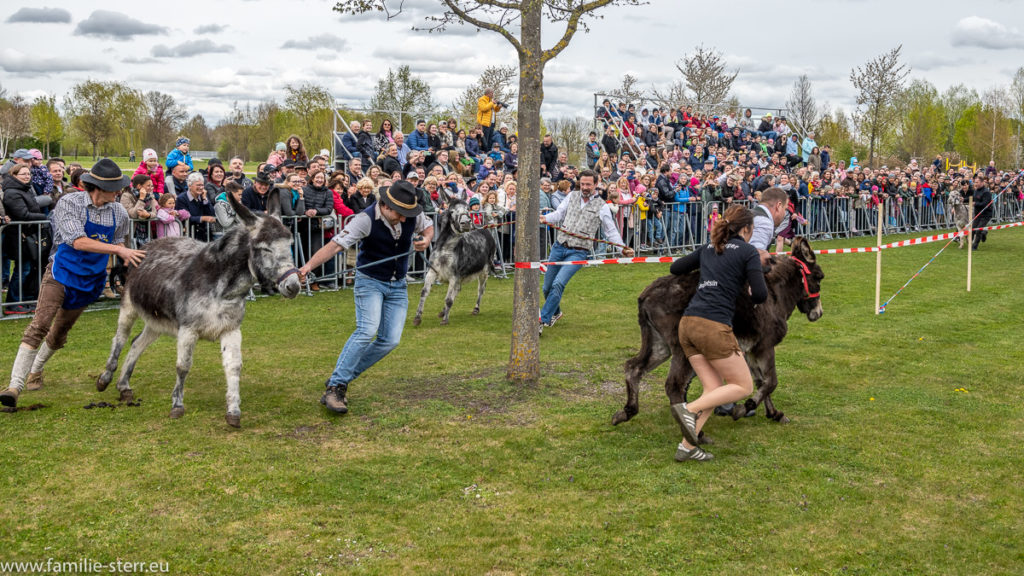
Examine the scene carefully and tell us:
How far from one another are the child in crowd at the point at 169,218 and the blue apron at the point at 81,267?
5018 mm

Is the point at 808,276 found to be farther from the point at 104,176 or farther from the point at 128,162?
the point at 128,162

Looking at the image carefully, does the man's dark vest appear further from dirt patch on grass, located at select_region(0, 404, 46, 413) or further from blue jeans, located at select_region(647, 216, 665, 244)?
blue jeans, located at select_region(647, 216, 665, 244)

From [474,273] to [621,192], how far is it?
6.70 metres

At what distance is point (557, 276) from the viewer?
10.7 meters

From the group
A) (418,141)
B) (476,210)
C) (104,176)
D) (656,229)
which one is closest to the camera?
(104,176)

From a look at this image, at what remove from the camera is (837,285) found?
15.0 metres

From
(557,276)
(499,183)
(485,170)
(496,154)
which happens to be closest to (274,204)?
(557,276)

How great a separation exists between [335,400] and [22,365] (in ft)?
9.43

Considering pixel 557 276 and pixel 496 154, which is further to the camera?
pixel 496 154

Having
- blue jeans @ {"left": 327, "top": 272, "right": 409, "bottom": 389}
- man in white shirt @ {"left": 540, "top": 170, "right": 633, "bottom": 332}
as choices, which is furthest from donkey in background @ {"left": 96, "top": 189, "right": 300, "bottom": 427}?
man in white shirt @ {"left": 540, "top": 170, "right": 633, "bottom": 332}

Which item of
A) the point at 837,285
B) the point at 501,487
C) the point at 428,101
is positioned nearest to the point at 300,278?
the point at 501,487

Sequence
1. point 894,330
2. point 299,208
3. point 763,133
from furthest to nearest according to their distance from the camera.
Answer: point 763,133 → point 299,208 → point 894,330

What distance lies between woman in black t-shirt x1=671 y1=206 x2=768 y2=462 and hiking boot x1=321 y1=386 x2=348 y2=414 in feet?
9.45

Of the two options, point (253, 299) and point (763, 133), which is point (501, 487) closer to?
point (253, 299)
